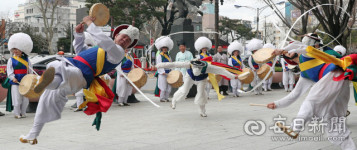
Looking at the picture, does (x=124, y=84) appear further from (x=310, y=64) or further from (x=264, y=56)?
(x=310, y=64)

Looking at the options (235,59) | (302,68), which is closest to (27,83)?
(302,68)

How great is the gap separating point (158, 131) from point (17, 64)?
12.4 feet

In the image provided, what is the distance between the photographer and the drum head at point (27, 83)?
7.69m

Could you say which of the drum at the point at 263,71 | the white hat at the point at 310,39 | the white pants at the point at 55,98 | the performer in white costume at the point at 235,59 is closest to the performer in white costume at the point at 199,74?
the white hat at the point at 310,39

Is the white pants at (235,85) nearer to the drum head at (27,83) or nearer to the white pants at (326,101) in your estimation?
Answer: the drum head at (27,83)

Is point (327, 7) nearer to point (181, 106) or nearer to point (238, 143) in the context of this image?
point (181, 106)

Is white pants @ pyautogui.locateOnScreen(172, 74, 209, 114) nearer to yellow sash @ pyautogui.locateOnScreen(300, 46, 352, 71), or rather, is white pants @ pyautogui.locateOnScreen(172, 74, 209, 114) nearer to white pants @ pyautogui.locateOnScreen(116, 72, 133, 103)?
white pants @ pyautogui.locateOnScreen(116, 72, 133, 103)

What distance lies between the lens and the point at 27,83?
7844 millimetres

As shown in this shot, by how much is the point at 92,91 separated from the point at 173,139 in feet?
4.93

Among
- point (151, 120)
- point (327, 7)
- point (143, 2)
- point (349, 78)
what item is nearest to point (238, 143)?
point (349, 78)

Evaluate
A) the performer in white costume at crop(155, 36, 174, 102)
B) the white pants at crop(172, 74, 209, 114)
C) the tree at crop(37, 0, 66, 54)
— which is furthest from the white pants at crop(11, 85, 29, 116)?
the tree at crop(37, 0, 66, 54)

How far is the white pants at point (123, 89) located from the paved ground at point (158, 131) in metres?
1.32

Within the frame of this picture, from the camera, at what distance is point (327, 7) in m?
16.1

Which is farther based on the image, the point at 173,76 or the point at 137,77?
the point at 173,76
